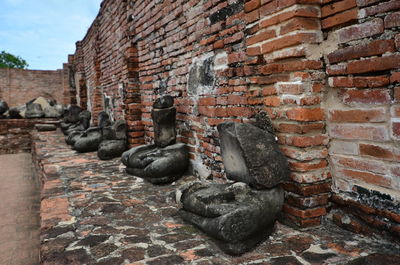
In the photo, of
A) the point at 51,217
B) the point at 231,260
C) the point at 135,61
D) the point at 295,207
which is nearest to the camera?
the point at 231,260

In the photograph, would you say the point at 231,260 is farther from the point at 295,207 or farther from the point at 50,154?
the point at 50,154

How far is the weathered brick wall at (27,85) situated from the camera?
1603 centimetres

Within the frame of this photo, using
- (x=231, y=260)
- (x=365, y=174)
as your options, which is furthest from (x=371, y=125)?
(x=231, y=260)

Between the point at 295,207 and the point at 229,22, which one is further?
the point at 229,22

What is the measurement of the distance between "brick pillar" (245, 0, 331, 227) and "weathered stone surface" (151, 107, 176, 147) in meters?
1.64

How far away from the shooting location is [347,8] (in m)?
1.75

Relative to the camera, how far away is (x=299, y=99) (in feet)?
6.23

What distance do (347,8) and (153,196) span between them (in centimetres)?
215

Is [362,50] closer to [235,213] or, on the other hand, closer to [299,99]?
[299,99]

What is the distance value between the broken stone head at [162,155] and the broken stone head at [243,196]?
43.9 inches

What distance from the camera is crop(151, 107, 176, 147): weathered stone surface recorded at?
11.4 feet

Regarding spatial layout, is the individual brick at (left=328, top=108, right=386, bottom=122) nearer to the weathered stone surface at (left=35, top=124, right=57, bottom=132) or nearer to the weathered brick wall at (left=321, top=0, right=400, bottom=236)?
the weathered brick wall at (left=321, top=0, right=400, bottom=236)

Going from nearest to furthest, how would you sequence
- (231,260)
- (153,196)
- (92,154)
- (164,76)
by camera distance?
(231,260) → (153,196) → (164,76) → (92,154)

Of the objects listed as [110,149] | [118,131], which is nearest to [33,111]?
[118,131]
